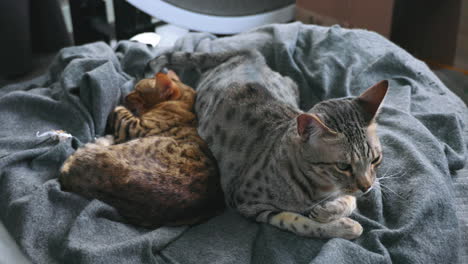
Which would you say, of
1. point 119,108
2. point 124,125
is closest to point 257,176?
point 124,125

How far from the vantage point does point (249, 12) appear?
338 cm

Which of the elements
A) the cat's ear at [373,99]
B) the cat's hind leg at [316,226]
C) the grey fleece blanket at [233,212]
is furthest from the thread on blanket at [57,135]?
the cat's ear at [373,99]

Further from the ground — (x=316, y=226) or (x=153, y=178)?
(x=153, y=178)

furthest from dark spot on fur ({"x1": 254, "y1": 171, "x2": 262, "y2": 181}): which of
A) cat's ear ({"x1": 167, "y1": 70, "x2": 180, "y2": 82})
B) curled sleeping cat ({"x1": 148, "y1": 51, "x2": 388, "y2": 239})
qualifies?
cat's ear ({"x1": 167, "y1": 70, "x2": 180, "y2": 82})

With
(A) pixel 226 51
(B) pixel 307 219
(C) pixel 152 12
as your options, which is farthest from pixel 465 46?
(B) pixel 307 219

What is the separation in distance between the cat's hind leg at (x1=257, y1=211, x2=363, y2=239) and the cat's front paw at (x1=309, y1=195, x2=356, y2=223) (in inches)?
0.5

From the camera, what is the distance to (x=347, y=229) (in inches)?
62.6

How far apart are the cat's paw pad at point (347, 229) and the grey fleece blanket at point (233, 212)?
0.03 meters

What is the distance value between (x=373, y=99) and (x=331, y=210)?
1.20 ft

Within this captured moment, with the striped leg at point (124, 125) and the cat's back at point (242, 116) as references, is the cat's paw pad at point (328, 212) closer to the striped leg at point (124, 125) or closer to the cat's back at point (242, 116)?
the cat's back at point (242, 116)

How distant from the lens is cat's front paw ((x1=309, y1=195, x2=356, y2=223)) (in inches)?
62.9

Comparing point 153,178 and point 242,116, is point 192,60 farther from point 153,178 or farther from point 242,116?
point 153,178

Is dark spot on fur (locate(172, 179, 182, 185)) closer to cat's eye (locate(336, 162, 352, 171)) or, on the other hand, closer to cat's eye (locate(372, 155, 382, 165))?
cat's eye (locate(336, 162, 352, 171))

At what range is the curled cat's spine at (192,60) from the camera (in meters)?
2.32
